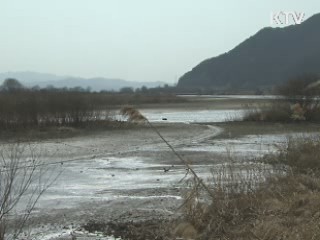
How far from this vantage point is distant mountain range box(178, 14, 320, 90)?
525 feet

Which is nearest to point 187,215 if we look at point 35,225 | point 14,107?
point 35,225

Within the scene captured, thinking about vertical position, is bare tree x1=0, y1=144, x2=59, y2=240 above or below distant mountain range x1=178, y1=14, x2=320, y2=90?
below

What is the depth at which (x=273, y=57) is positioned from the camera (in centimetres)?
17600

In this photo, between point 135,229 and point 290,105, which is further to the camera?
point 290,105

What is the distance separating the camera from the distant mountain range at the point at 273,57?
160125 millimetres

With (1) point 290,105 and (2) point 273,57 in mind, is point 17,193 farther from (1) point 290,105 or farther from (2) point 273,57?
(2) point 273,57

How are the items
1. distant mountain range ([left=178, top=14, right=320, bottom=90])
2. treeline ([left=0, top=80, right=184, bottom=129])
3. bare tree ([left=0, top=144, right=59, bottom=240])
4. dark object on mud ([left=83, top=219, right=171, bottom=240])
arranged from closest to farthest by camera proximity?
bare tree ([left=0, top=144, right=59, bottom=240])
dark object on mud ([left=83, top=219, right=171, bottom=240])
treeline ([left=0, top=80, right=184, bottom=129])
distant mountain range ([left=178, top=14, right=320, bottom=90])

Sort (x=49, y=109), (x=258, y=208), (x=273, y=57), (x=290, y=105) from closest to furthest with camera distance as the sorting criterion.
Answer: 1. (x=258, y=208)
2. (x=49, y=109)
3. (x=290, y=105)
4. (x=273, y=57)

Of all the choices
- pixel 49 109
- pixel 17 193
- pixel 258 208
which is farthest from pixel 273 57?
pixel 258 208

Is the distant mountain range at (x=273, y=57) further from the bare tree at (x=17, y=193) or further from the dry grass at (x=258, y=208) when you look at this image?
the dry grass at (x=258, y=208)

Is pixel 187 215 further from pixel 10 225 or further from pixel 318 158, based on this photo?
pixel 318 158

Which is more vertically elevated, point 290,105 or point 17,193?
point 290,105

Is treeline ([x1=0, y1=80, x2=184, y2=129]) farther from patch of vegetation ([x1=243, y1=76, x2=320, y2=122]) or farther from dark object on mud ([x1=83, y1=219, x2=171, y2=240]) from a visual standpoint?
dark object on mud ([x1=83, y1=219, x2=171, y2=240])

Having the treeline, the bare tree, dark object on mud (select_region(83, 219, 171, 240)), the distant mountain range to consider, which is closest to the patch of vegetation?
the treeline
